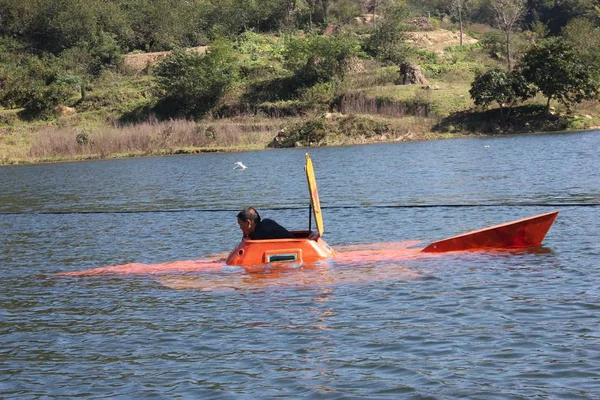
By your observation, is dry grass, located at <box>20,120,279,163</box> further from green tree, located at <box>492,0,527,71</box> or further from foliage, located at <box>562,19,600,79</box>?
foliage, located at <box>562,19,600,79</box>

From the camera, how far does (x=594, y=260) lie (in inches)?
512

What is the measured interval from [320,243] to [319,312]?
328cm

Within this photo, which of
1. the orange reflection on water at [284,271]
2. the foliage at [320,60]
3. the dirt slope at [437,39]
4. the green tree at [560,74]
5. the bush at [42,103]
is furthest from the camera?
the dirt slope at [437,39]

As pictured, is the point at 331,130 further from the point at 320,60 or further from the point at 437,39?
the point at 437,39

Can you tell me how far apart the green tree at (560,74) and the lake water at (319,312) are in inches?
1225

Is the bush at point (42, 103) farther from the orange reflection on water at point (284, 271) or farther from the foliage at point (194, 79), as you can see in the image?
the orange reflection on water at point (284, 271)

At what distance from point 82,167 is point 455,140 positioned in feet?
78.5

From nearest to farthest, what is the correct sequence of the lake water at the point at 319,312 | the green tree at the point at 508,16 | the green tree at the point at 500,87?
the lake water at the point at 319,312
the green tree at the point at 500,87
the green tree at the point at 508,16

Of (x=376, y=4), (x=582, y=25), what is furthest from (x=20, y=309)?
(x=376, y=4)

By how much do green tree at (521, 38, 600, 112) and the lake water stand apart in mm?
31127

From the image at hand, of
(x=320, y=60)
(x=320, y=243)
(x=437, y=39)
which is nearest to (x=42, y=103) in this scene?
(x=320, y=60)

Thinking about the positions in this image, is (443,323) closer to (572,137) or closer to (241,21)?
(572,137)

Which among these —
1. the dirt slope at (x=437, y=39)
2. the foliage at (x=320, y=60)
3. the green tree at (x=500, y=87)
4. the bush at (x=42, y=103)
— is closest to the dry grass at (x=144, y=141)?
the foliage at (x=320, y=60)

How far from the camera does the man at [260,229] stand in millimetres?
13766
